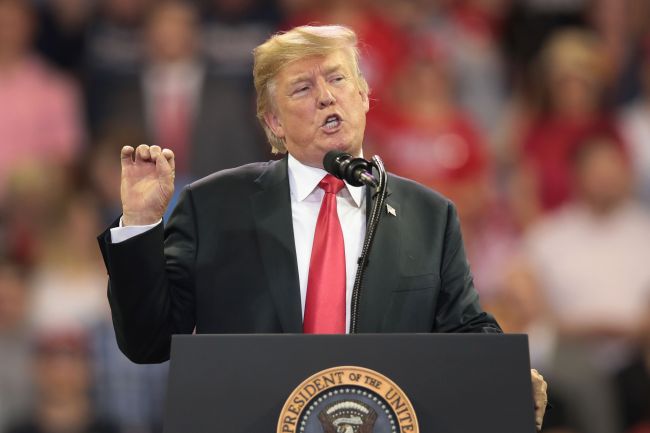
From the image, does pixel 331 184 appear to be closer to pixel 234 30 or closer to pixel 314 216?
pixel 314 216

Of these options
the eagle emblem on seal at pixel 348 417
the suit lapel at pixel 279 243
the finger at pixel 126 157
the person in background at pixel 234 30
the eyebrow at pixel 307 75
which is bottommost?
the eagle emblem on seal at pixel 348 417

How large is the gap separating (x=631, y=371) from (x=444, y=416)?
2.97m

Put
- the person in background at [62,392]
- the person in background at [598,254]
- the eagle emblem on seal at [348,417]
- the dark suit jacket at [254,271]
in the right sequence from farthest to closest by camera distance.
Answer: the person in background at [598,254] → the person in background at [62,392] → the dark suit jacket at [254,271] → the eagle emblem on seal at [348,417]

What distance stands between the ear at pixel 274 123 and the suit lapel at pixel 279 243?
4.1 inches

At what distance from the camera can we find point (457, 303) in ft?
7.73

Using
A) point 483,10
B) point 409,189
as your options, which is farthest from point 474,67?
point 409,189

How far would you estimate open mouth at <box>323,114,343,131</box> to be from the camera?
2.39 metres

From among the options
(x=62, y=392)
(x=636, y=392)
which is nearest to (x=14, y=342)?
(x=62, y=392)

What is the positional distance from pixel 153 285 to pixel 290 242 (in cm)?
28

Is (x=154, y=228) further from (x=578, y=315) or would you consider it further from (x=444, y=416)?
(x=578, y=315)

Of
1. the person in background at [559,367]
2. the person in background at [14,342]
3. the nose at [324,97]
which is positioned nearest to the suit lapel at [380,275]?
the nose at [324,97]

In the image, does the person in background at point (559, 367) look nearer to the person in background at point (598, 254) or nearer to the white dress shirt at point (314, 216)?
the person in background at point (598, 254)

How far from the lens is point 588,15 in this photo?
19.8 feet

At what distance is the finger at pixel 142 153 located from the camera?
2.19 metres
